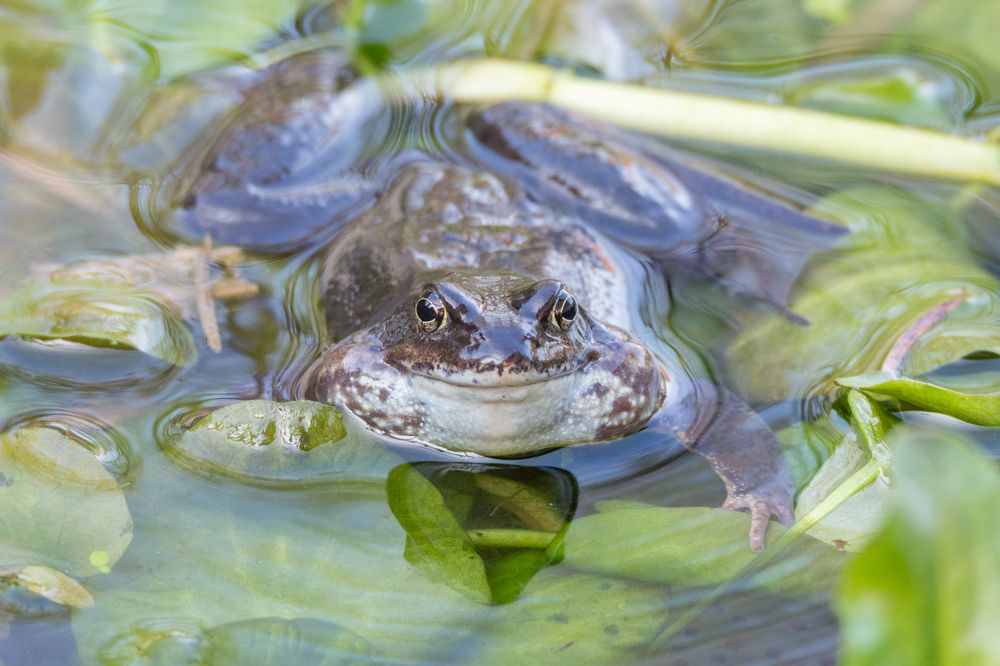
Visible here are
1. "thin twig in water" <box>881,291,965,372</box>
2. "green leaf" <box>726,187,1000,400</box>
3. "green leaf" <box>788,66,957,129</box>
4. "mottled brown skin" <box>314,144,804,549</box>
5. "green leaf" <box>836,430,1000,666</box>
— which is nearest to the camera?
"green leaf" <box>836,430,1000,666</box>

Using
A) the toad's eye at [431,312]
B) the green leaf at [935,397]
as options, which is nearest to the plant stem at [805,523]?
the green leaf at [935,397]

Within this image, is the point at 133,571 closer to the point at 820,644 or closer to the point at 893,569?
the point at 820,644

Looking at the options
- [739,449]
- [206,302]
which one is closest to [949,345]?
[739,449]

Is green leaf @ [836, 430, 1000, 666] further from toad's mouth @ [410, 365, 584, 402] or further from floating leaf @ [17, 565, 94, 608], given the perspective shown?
floating leaf @ [17, 565, 94, 608]

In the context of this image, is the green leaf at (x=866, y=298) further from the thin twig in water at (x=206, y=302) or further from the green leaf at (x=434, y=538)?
the thin twig in water at (x=206, y=302)

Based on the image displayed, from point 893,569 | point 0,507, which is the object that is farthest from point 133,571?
point 893,569

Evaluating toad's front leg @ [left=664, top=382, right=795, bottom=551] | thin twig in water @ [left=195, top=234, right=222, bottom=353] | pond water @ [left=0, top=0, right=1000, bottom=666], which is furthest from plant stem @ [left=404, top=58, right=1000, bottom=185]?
thin twig in water @ [left=195, top=234, right=222, bottom=353]
